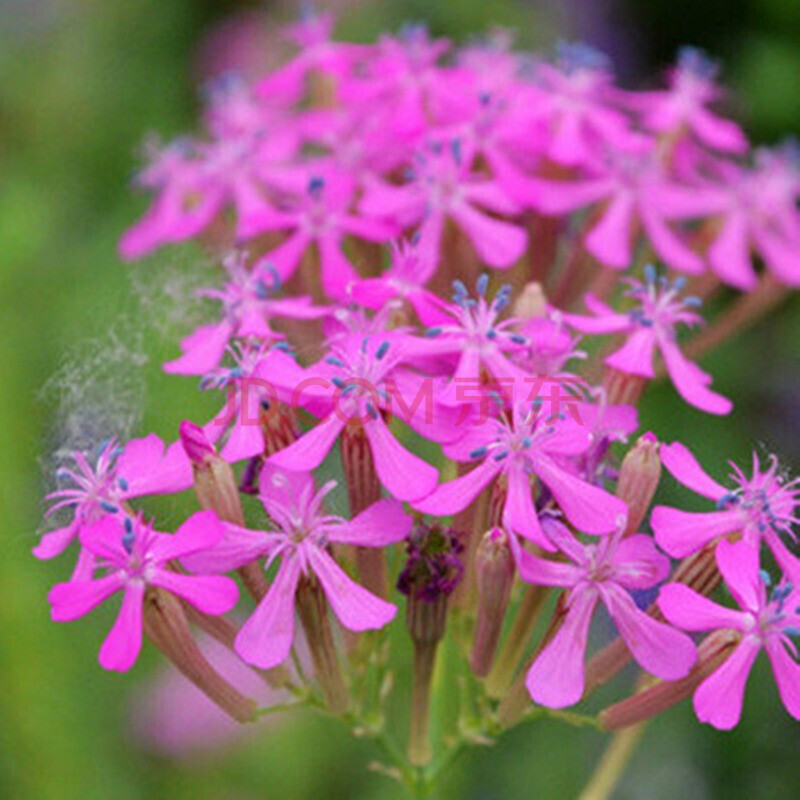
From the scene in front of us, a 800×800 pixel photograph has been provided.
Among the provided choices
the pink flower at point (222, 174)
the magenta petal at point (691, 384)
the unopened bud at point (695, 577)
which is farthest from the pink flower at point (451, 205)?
the unopened bud at point (695, 577)

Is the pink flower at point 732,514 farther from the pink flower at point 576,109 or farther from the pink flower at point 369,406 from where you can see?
the pink flower at point 576,109

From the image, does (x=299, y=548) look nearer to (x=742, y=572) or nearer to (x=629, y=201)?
(x=742, y=572)

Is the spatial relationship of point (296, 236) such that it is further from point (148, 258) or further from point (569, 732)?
point (569, 732)

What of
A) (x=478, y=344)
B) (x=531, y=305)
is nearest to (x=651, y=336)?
(x=531, y=305)

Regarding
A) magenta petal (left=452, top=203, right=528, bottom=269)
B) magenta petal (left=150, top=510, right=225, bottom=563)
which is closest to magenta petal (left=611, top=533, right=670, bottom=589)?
magenta petal (left=150, top=510, right=225, bottom=563)

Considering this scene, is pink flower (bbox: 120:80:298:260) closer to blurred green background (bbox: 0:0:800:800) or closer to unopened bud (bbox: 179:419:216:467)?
blurred green background (bbox: 0:0:800:800)

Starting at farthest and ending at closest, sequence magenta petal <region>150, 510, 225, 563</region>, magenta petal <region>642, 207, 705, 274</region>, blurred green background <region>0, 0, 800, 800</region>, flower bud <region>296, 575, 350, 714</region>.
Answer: magenta petal <region>642, 207, 705, 274</region> < blurred green background <region>0, 0, 800, 800</region> < flower bud <region>296, 575, 350, 714</region> < magenta petal <region>150, 510, 225, 563</region>
